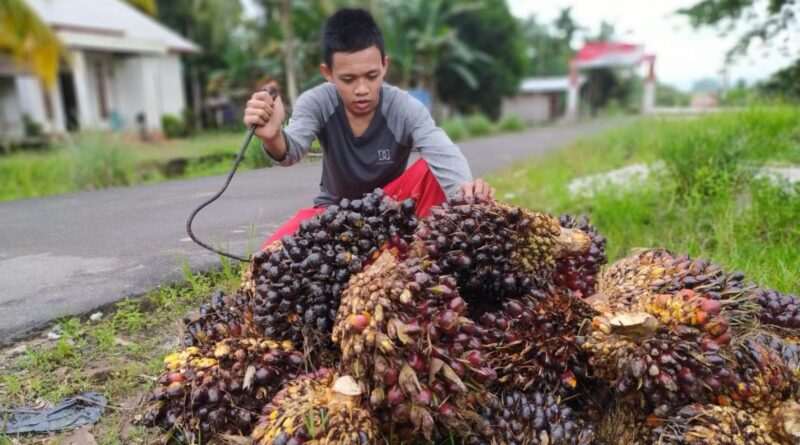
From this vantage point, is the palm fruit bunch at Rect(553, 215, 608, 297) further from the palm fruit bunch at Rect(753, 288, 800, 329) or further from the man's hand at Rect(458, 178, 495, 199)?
the palm fruit bunch at Rect(753, 288, 800, 329)

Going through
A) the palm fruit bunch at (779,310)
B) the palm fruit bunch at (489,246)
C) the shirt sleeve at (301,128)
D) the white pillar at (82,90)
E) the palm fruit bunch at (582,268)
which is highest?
the white pillar at (82,90)

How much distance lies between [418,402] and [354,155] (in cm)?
150

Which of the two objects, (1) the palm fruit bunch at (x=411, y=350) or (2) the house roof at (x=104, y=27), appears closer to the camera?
(1) the palm fruit bunch at (x=411, y=350)

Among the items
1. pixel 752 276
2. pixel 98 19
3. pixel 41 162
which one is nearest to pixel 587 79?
pixel 98 19

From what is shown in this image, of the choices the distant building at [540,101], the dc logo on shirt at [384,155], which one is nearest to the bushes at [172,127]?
the dc logo on shirt at [384,155]

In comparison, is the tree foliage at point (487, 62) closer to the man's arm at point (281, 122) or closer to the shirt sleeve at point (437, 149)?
the shirt sleeve at point (437, 149)

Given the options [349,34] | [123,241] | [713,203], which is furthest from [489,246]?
[713,203]

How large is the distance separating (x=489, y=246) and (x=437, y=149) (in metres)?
0.87

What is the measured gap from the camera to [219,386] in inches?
56.9

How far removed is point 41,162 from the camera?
907cm

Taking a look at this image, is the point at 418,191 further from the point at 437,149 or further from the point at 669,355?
the point at 669,355

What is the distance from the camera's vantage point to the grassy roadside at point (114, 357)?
5.84 feet

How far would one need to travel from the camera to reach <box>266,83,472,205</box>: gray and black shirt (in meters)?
2.45

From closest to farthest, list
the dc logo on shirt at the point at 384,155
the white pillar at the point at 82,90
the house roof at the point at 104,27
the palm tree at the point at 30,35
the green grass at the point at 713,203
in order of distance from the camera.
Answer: the dc logo on shirt at the point at 384,155 < the green grass at the point at 713,203 < the palm tree at the point at 30,35 < the house roof at the point at 104,27 < the white pillar at the point at 82,90
